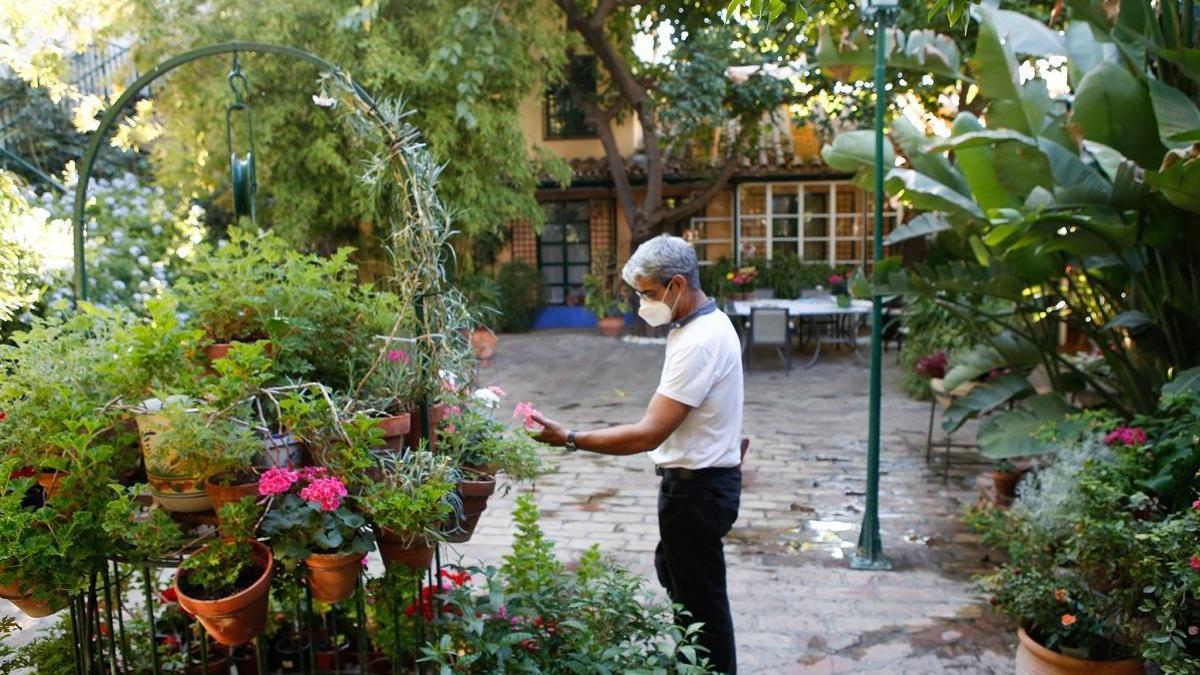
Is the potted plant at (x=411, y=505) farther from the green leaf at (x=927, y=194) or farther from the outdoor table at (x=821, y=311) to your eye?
the outdoor table at (x=821, y=311)

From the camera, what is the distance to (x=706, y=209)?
55.9 ft

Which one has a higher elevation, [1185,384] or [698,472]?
[1185,384]

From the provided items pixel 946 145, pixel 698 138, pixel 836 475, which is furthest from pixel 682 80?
pixel 946 145

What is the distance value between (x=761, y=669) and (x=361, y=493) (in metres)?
2.14

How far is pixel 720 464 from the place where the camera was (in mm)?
3061

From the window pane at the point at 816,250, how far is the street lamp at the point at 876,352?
11747mm

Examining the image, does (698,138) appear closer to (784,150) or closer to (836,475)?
(784,150)

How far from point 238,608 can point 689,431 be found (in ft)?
5.02

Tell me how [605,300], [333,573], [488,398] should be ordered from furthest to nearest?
1. [605,300]
2. [488,398]
3. [333,573]

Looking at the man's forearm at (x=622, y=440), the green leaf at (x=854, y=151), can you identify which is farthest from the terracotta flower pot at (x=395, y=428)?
the green leaf at (x=854, y=151)

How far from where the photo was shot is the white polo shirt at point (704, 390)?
2.95 metres

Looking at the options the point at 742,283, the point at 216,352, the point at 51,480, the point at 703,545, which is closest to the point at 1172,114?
the point at 703,545

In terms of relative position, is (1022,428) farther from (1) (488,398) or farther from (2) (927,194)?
(1) (488,398)

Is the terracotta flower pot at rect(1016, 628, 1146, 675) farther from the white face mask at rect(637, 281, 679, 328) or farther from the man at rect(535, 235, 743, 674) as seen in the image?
the white face mask at rect(637, 281, 679, 328)
